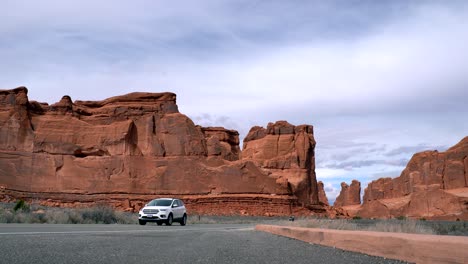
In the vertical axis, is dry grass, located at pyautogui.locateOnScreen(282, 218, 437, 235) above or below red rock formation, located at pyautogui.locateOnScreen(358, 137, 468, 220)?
below

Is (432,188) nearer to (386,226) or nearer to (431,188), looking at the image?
(431,188)

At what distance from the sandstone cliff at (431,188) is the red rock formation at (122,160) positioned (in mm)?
31325

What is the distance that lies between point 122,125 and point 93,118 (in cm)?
492

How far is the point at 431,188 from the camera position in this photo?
108 meters

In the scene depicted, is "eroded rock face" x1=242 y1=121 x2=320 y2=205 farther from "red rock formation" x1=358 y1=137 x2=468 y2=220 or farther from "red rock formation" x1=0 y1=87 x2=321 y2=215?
"red rock formation" x1=358 y1=137 x2=468 y2=220

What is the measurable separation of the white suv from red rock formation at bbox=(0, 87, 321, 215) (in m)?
39.1

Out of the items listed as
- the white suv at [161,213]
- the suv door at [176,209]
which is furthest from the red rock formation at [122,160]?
the white suv at [161,213]

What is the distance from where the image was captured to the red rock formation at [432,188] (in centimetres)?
9256

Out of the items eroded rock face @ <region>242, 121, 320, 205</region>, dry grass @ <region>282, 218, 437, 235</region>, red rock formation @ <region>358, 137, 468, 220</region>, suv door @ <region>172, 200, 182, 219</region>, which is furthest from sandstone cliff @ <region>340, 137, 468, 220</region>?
dry grass @ <region>282, 218, 437, 235</region>

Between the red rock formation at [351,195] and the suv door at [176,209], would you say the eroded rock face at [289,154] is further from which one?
the red rock formation at [351,195]

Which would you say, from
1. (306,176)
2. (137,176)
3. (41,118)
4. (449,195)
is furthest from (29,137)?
(449,195)

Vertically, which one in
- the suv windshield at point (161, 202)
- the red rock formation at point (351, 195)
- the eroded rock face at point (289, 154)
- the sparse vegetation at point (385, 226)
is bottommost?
the sparse vegetation at point (385, 226)

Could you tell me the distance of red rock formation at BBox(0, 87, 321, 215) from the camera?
67.4 meters

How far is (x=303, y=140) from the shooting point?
95500 mm
